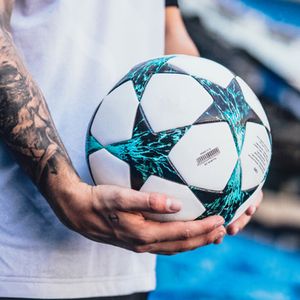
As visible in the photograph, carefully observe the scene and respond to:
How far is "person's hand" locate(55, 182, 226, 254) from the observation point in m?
1.25

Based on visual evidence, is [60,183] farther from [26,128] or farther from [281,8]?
[281,8]

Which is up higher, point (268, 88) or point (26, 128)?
point (26, 128)

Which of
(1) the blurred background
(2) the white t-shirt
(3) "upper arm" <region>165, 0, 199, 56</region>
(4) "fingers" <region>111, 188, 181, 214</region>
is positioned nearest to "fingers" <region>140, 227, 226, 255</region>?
(4) "fingers" <region>111, 188, 181, 214</region>

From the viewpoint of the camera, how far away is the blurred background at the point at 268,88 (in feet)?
11.9

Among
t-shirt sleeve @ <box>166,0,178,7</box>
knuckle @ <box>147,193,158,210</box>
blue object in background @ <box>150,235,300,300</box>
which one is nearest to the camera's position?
knuckle @ <box>147,193,158,210</box>

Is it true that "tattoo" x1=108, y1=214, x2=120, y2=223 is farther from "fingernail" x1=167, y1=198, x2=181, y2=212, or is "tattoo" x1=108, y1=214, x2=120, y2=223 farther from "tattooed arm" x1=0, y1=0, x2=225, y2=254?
"fingernail" x1=167, y1=198, x2=181, y2=212

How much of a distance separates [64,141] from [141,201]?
1.16ft

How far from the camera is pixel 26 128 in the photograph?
4.49 feet

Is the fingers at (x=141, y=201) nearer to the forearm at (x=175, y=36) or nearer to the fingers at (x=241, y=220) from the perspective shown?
the fingers at (x=241, y=220)

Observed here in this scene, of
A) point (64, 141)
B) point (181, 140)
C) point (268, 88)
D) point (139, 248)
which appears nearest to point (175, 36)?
point (64, 141)

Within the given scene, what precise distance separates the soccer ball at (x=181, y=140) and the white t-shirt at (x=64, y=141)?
105 millimetres

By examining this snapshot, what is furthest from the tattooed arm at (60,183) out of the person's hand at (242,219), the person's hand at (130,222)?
the person's hand at (242,219)

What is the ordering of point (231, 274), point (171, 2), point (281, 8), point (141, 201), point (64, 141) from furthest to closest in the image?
1. point (281, 8)
2. point (231, 274)
3. point (171, 2)
4. point (64, 141)
5. point (141, 201)

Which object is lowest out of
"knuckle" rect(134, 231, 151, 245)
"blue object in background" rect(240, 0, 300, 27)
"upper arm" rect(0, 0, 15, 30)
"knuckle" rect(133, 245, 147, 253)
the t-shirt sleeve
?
"blue object in background" rect(240, 0, 300, 27)
